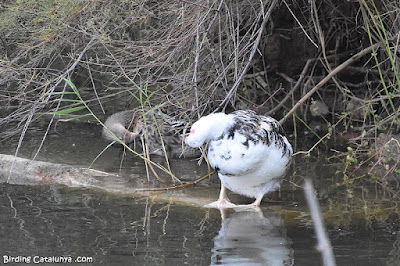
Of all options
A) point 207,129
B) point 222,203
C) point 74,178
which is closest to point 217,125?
point 207,129

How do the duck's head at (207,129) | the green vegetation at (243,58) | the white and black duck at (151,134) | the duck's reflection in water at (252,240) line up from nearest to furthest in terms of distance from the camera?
the duck's reflection in water at (252,240) < the duck's head at (207,129) < the green vegetation at (243,58) < the white and black duck at (151,134)

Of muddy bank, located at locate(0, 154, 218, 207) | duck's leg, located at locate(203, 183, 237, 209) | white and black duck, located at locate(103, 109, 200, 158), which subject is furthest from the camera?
white and black duck, located at locate(103, 109, 200, 158)

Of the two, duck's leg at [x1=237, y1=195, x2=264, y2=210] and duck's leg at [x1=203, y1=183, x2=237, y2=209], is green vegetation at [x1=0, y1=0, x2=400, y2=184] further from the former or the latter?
duck's leg at [x1=237, y1=195, x2=264, y2=210]

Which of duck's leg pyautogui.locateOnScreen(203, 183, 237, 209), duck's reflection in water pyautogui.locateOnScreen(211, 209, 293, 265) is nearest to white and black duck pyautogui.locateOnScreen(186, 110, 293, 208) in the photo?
duck's leg pyautogui.locateOnScreen(203, 183, 237, 209)

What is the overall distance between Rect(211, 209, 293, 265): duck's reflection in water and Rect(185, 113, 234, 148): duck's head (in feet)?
1.92

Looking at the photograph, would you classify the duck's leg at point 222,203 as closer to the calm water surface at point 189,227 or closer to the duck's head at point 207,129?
the calm water surface at point 189,227

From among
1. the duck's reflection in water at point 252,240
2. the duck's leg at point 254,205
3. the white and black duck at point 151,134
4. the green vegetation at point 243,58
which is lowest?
the duck's reflection in water at point 252,240

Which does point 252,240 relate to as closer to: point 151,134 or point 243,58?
point 243,58

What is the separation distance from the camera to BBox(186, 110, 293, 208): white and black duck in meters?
4.21

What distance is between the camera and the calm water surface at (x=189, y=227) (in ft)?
11.6

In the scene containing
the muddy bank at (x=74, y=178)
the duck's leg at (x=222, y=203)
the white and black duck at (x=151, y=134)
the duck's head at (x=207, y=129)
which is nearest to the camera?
the duck's head at (x=207, y=129)

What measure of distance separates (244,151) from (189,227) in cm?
64

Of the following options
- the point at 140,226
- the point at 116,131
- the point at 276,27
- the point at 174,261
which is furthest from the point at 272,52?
the point at 174,261

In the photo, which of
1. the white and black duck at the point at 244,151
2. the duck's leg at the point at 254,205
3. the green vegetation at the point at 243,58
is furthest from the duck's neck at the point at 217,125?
the duck's leg at the point at 254,205
